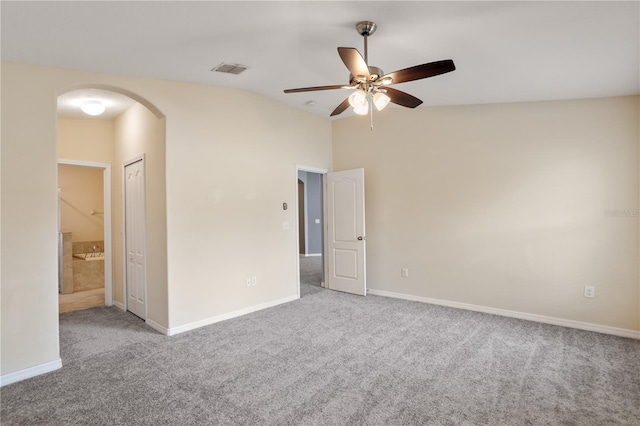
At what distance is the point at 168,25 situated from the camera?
2.50 metres

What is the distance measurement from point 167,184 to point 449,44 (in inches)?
123

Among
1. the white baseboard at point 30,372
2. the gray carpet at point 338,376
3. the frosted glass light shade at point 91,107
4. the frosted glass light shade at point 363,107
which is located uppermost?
the frosted glass light shade at point 91,107

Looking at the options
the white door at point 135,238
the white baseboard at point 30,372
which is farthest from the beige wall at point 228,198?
the white baseboard at point 30,372

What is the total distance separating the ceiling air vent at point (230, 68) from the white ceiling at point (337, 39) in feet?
0.26

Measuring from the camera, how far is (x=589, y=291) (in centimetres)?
381

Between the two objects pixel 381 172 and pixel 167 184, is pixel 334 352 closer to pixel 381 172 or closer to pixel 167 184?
pixel 167 184

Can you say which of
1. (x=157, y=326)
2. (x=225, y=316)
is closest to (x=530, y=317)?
(x=225, y=316)

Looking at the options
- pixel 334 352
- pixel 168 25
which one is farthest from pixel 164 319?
pixel 168 25

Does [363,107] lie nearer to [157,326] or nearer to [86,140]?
[157,326]

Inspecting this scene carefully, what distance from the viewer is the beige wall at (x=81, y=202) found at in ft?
22.2

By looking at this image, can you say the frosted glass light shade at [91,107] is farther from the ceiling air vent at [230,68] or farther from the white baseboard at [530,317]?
the white baseboard at [530,317]

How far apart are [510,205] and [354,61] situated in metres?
3.04

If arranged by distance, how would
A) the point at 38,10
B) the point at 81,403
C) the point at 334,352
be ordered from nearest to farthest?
the point at 38,10 < the point at 81,403 < the point at 334,352

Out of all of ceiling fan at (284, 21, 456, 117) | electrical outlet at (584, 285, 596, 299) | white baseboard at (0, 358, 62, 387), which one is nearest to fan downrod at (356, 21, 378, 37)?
ceiling fan at (284, 21, 456, 117)
